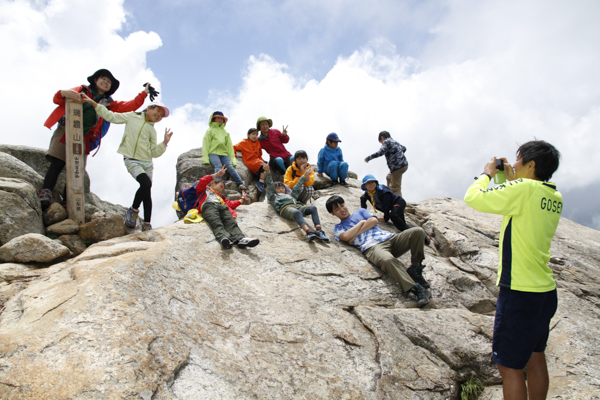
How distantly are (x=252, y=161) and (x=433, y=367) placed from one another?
10397mm

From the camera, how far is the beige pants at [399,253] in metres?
6.30

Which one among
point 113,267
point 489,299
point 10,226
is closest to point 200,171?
point 10,226

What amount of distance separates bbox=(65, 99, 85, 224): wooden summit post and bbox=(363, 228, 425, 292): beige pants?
22.1 feet

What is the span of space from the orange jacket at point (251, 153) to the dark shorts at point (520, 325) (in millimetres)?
10938

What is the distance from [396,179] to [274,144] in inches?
210

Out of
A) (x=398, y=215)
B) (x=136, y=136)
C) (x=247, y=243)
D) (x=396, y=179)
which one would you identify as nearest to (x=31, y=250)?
(x=136, y=136)

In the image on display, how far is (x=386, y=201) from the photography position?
9.65 m

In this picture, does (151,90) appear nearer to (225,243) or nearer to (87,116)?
(87,116)

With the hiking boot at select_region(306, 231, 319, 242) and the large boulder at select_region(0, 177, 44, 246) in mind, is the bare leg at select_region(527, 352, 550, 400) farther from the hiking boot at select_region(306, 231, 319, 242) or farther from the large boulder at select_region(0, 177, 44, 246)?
the large boulder at select_region(0, 177, 44, 246)

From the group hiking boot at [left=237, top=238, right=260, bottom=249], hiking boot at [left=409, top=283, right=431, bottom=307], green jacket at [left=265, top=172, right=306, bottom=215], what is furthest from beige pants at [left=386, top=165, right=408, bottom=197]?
hiking boot at [left=237, top=238, right=260, bottom=249]

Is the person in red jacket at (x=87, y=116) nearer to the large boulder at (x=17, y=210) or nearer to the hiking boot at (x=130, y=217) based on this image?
the large boulder at (x=17, y=210)

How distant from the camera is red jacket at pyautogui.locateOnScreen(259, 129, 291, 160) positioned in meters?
13.9

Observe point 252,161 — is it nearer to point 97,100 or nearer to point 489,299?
point 97,100

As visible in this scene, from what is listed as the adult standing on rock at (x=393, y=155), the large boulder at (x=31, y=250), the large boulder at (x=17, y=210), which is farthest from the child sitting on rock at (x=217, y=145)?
the large boulder at (x=31, y=250)
